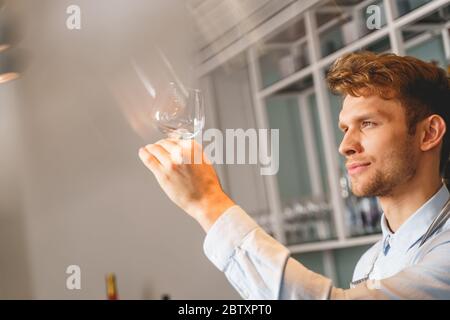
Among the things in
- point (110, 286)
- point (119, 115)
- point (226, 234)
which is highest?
point (119, 115)

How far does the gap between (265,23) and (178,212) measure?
18.2 inches

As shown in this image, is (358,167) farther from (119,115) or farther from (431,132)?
(119,115)

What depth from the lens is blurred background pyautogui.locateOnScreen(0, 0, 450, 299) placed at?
54.2 inches

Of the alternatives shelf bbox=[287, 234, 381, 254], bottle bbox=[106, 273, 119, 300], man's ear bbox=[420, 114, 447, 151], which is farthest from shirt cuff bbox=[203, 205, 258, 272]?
shelf bbox=[287, 234, 381, 254]

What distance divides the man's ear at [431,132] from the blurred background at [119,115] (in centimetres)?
50

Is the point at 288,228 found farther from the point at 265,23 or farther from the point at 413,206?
the point at 413,206

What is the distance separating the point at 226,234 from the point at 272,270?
0.19 ft

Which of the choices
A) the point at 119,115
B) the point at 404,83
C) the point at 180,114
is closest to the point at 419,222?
the point at 404,83

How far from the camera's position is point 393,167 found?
82 cm

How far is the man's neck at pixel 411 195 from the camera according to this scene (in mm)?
812

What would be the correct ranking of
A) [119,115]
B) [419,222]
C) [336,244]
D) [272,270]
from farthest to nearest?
[336,244] < [119,115] < [419,222] < [272,270]

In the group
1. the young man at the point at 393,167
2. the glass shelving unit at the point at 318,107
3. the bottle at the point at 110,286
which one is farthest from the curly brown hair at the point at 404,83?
the bottle at the point at 110,286

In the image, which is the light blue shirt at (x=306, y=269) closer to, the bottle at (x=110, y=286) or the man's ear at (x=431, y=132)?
the man's ear at (x=431, y=132)

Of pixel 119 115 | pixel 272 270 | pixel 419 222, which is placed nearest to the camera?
pixel 272 270
